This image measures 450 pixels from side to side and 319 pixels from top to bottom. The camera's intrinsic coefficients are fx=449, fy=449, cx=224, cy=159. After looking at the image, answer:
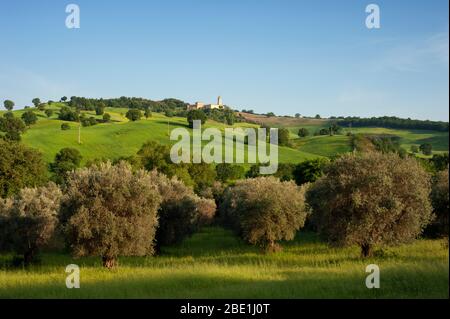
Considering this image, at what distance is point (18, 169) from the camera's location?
70750 millimetres

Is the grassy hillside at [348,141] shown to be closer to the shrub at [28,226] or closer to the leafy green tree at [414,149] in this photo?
the leafy green tree at [414,149]

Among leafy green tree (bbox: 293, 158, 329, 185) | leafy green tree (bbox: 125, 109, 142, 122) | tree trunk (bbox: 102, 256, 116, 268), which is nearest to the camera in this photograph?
tree trunk (bbox: 102, 256, 116, 268)

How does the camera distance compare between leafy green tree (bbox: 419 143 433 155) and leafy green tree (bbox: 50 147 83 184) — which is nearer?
leafy green tree (bbox: 50 147 83 184)

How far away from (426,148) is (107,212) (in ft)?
302

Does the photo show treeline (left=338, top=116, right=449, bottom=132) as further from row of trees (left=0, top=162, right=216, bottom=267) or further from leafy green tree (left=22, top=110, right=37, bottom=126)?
leafy green tree (left=22, top=110, right=37, bottom=126)

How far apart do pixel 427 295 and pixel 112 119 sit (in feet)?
544

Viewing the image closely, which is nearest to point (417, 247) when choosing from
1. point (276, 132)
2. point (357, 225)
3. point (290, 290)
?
point (357, 225)

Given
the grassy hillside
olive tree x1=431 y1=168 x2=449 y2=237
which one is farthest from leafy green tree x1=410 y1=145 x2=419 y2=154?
olive tree x1=431 y1=168 x2=449 y2=237

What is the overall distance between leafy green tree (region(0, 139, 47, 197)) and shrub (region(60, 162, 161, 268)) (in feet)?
138

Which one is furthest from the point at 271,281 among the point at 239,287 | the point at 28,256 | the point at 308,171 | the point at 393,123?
the point at 393,123

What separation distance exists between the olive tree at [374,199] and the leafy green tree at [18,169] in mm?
A: 52417

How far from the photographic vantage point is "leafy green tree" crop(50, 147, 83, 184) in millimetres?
100438
